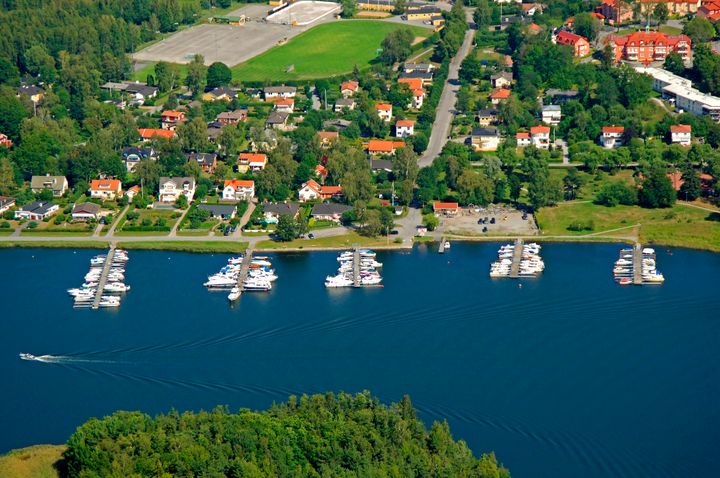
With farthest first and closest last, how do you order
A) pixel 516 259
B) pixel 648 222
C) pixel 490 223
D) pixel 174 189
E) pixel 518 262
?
1. pixel 174 189
2. pixel 490 223
3. pixel 648 222
4. pixel 516 259
5. pixel 518 262

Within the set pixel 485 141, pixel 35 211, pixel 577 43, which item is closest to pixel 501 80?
pixel 577 43

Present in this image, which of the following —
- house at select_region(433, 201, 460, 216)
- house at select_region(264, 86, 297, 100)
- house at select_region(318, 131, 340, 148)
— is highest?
house at select_region(264, 86, 297, 100)

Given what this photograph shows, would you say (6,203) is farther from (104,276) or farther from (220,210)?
(104,276)

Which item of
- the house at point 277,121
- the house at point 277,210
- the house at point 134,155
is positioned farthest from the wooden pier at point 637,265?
the house at point 134,155

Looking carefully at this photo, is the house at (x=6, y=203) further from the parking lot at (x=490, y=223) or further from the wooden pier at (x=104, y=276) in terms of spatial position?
the parking lot at (x=490, y=223)

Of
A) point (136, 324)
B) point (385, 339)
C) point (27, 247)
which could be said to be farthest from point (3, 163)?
point (385, 339)

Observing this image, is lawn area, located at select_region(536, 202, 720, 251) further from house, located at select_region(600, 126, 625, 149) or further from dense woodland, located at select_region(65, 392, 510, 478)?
dense woodland, located at select_region(65, 392, 510, 478)

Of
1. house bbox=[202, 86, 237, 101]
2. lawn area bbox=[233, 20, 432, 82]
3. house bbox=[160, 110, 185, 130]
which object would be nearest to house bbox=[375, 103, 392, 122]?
lawn area bbox=[233, 20, 432, 82]

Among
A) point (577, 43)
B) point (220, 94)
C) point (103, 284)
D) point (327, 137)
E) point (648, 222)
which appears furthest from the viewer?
point (577, 43)
